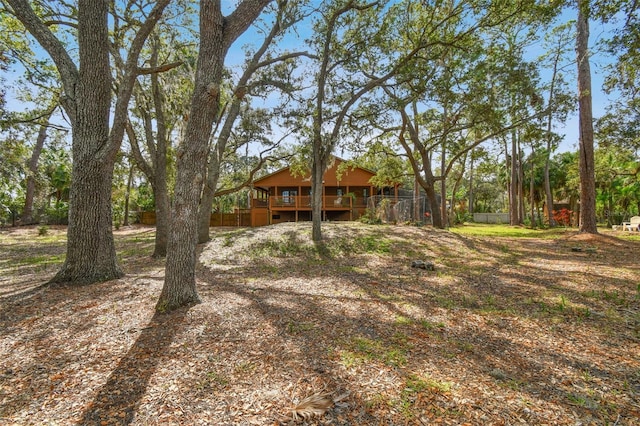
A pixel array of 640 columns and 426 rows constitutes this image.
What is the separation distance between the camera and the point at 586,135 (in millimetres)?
11023

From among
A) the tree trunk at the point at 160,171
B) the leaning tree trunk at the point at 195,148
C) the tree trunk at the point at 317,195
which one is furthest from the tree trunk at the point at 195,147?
the tree trunk at the point at 317,195

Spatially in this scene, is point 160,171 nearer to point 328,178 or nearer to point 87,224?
point 87,224

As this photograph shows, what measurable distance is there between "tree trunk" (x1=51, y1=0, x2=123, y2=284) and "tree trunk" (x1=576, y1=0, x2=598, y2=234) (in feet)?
47.9

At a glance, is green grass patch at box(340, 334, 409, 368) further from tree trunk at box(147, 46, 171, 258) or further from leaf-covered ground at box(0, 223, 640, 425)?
tree trunk at box(147, 46, 171, 258)

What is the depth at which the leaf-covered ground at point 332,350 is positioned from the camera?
2.22 meters

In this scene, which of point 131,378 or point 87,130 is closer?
point 131,378

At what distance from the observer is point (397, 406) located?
2244 millimetres

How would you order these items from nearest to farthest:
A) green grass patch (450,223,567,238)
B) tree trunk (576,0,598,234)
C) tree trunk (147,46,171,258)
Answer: tree trunk (147,46,171,258) < tree trunk (576,0,598,234) < green grass patch (450,223,567,238)

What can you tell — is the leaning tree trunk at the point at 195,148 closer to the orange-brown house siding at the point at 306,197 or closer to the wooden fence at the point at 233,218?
the orange-brown house siding at the point at 306,197

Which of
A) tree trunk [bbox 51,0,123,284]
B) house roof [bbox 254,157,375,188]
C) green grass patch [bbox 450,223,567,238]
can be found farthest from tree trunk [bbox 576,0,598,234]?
tree trunk [bbox 51,0,123,284]

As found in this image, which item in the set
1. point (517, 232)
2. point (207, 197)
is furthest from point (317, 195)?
point (517, 232)

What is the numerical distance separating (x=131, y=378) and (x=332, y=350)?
1.83 metres

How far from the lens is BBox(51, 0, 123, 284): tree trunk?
538 cm

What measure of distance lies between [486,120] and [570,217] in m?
17.4
